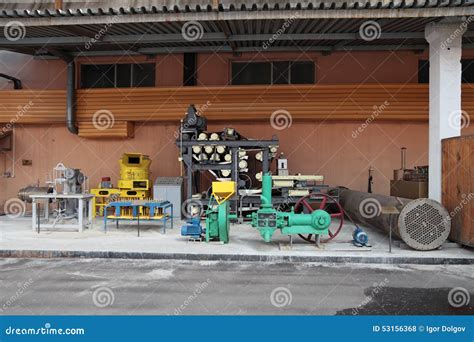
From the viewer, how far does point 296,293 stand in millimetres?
5656

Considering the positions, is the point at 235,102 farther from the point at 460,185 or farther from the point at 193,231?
the point at 460,185

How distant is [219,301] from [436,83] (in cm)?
715

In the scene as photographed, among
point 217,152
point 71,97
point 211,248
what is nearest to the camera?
point 211,248

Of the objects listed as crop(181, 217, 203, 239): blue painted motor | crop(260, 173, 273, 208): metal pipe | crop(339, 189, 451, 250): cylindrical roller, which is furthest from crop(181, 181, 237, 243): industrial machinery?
crop(339, 189, 451, 250): cylindrical roller

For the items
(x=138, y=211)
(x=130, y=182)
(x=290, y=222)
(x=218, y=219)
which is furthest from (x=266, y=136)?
(x=290, y=222)

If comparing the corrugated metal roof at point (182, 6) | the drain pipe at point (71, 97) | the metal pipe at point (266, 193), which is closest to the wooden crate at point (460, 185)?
the corrugated metal roof at point (182, 6)

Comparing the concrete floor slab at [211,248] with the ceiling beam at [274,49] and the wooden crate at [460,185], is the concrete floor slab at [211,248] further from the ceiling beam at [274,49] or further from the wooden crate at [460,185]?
the ceiling beam at [274,49]

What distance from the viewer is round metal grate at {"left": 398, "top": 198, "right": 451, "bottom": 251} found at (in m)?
8.07

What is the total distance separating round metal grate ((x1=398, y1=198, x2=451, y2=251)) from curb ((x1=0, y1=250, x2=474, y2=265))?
58cm

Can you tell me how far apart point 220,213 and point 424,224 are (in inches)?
159

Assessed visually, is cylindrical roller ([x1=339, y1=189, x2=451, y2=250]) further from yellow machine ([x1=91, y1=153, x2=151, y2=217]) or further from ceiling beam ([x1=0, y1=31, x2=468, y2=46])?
yellow machine ([x1=91, y1=153, x2=151, y2=217])

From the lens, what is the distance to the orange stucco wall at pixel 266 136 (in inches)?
531

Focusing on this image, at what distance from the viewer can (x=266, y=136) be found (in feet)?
45.2

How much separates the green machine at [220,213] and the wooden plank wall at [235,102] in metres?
5.15
